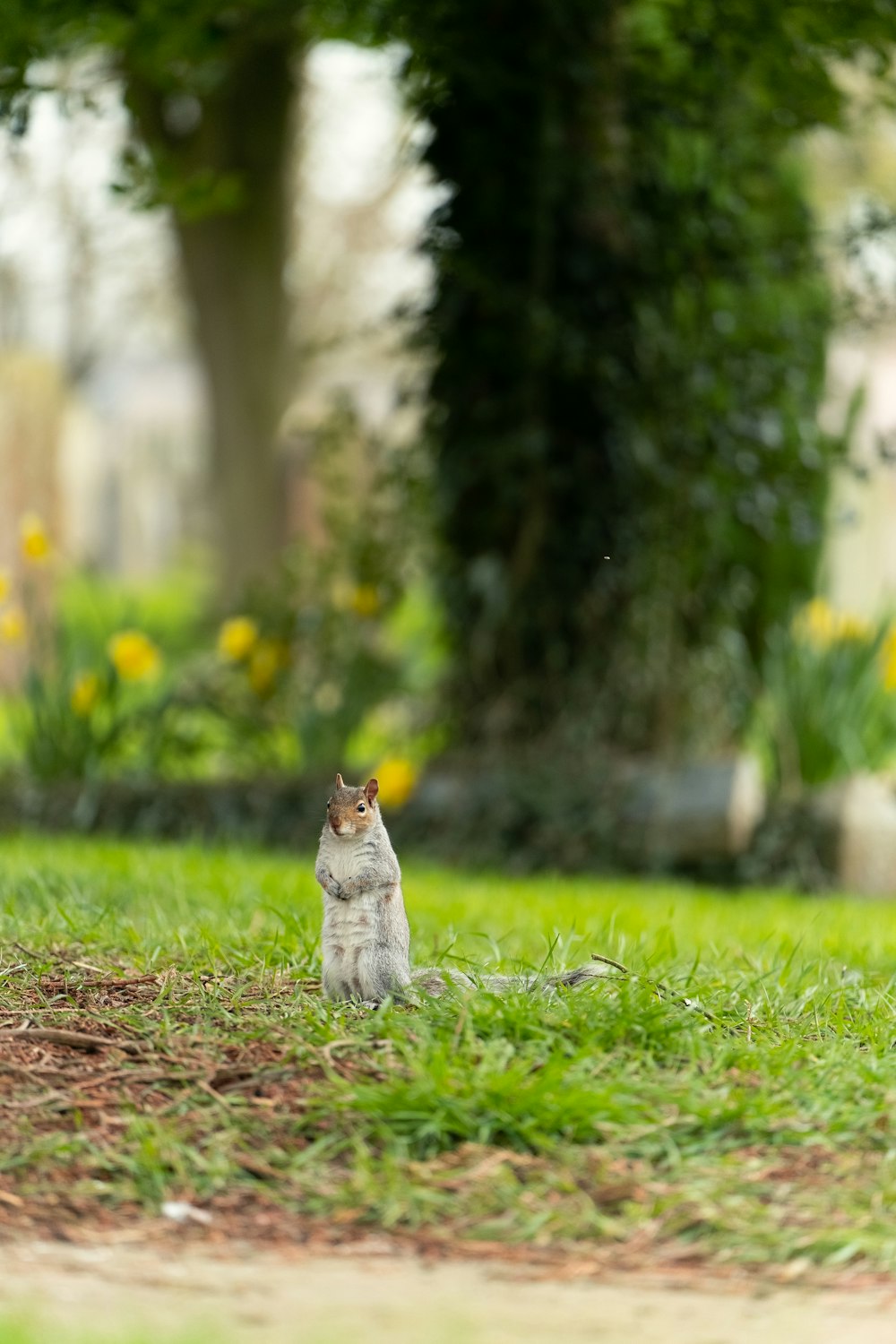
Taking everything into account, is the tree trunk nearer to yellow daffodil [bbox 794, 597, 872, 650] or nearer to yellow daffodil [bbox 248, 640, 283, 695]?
yellow daffodil [bbox 248, 640, 283, 695]

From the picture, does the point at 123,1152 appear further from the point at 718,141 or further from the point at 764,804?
the point at 718,141

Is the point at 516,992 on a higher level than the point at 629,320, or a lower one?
lower

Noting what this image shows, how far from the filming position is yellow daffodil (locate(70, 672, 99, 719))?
7871 mm

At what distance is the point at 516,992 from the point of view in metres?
3.20

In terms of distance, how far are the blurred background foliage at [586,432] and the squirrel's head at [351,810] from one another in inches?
157

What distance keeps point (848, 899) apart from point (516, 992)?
3731mm

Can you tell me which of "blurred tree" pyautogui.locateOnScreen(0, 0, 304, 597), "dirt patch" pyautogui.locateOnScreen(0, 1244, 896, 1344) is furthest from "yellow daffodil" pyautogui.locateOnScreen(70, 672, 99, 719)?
"dirt patch" pyautogui.locateOnScreen(0, 1244, 896, 1344)

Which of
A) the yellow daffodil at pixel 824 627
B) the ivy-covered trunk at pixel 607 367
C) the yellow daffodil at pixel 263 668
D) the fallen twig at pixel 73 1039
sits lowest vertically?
the yellow daffodil at pixel 263 668

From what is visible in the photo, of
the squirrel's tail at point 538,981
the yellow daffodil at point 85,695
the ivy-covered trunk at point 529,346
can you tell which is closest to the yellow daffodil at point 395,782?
the ivy-covered trunk at point 529,346

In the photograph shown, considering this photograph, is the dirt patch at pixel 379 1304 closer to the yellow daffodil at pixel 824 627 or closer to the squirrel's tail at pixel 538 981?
the squirrel's tail at pixel 538 981

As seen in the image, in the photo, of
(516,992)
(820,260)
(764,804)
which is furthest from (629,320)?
(516,992)

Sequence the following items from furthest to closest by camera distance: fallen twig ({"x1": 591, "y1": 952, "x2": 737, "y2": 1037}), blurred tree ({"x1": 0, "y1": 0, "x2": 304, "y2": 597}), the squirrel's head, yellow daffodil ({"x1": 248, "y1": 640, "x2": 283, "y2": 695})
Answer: blurred tree ({"x1": 0, "y1": 0, "x2": 304, "y2": 597})
yellow daffodil ({"x1": 248, "y1": 640, "x2": 283, "y2": 695})
fallen twig ({"x1": 591, "y1": 952, "x2": 737, "y2": 1037})
the squirrel's head

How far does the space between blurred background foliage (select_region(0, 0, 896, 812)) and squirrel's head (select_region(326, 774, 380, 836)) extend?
3981mm

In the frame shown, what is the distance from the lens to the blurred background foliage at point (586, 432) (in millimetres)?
7000
